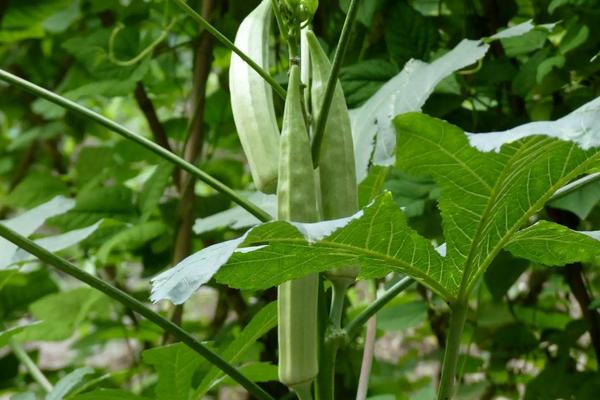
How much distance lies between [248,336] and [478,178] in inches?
14.4

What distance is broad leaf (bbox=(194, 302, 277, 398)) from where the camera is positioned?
95cm

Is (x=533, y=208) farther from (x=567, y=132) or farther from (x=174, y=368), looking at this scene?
(x=174, y=368)

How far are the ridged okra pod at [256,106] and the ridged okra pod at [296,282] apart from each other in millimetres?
63

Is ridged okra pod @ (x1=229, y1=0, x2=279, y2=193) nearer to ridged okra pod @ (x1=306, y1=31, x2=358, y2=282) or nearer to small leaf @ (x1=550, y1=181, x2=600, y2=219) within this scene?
ridged okra pod @ (x1=306, y1=31, x2=358, y2=282)

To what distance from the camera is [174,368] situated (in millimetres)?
999

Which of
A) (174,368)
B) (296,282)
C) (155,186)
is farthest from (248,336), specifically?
(155,186)

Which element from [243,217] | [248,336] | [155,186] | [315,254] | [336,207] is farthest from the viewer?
[155,186]

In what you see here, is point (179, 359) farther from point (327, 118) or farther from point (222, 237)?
point (222, 237)

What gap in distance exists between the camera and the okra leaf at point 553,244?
0.79m

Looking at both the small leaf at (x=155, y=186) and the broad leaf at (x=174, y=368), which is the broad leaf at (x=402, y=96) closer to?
the broad leaf at (x=174, y=368)

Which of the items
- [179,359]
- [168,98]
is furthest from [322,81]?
[168,98]

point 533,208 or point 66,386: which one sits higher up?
point 533,208

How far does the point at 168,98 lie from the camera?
223 cm

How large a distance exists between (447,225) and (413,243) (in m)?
0.04
